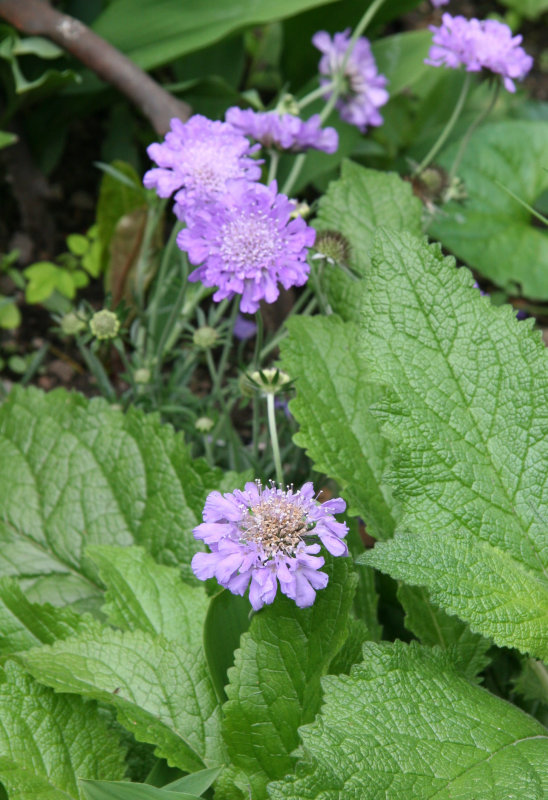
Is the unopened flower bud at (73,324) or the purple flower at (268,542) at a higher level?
the unopened flower bud at (73,324)

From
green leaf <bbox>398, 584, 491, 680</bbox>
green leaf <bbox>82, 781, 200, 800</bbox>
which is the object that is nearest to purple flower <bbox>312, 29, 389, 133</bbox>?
green leaf <bbox>398, 584, 491, 680</bbox>

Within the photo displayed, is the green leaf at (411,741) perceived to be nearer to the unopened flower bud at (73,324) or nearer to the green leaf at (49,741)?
the green leaf at (49,741)

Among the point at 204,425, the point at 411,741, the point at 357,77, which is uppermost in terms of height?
the point at 357,77

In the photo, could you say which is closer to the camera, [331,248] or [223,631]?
[223,631]

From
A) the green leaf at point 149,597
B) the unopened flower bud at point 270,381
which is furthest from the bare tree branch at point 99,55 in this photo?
the green leaf at point 149,597

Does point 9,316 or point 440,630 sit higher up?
point 9,316

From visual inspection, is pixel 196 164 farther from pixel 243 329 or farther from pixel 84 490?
pixel 243 329

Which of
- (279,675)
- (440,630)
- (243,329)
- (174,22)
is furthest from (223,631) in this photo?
(174,22)
